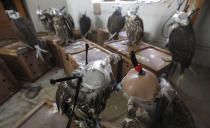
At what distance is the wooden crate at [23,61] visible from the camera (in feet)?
4.37

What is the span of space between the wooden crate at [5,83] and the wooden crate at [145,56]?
1.25 meters

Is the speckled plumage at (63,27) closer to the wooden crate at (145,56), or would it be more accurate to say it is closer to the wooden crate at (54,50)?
the wooden crate at (54,50)

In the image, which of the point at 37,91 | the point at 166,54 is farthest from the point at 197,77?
the point at 37,91

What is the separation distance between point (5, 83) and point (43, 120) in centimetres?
98

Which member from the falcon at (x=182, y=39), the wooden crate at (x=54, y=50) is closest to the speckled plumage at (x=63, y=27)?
the wooden crate at (x=54, y=50)

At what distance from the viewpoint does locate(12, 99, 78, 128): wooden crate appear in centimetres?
67

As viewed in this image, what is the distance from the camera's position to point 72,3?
2.00 metres

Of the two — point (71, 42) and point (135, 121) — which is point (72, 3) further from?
point (135, 121)

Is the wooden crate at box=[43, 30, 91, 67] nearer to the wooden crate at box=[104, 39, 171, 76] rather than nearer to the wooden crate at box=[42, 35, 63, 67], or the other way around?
the wooden crate at box=[42, 35, 63, 67]

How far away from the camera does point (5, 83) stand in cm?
125

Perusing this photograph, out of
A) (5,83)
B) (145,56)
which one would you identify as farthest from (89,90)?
(5,83)

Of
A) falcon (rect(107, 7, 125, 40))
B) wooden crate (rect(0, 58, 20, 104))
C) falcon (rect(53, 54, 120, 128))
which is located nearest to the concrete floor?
wooden crate (rect(0, 58, 20, 104))

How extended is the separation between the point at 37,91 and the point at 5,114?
368mm

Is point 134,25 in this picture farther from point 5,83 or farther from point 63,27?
point 5,83
